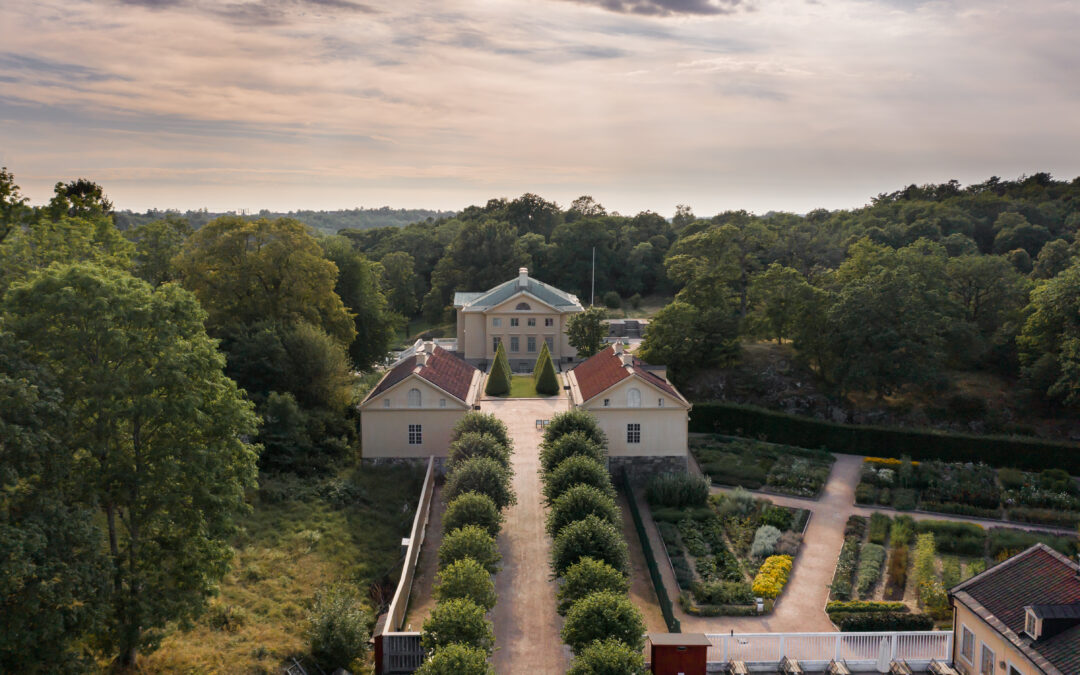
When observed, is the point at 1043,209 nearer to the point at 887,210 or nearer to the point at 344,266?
the point at 887,210

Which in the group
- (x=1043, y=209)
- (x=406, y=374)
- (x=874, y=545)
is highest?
(x=1043, y=209)

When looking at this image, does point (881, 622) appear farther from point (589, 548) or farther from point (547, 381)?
point (547, 381)

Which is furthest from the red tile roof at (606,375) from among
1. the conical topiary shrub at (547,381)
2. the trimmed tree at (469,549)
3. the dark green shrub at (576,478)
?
the trimmed tree at (469,549)

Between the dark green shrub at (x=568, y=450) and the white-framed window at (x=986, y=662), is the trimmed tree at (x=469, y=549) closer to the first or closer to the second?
the dark green shrub at (x=568, y=450)

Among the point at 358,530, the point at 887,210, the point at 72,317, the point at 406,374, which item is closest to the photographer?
the point at 72,317

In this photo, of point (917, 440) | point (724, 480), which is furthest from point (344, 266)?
point (917, 440)

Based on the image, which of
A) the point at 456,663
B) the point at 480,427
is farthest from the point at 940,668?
the point at 480,427
